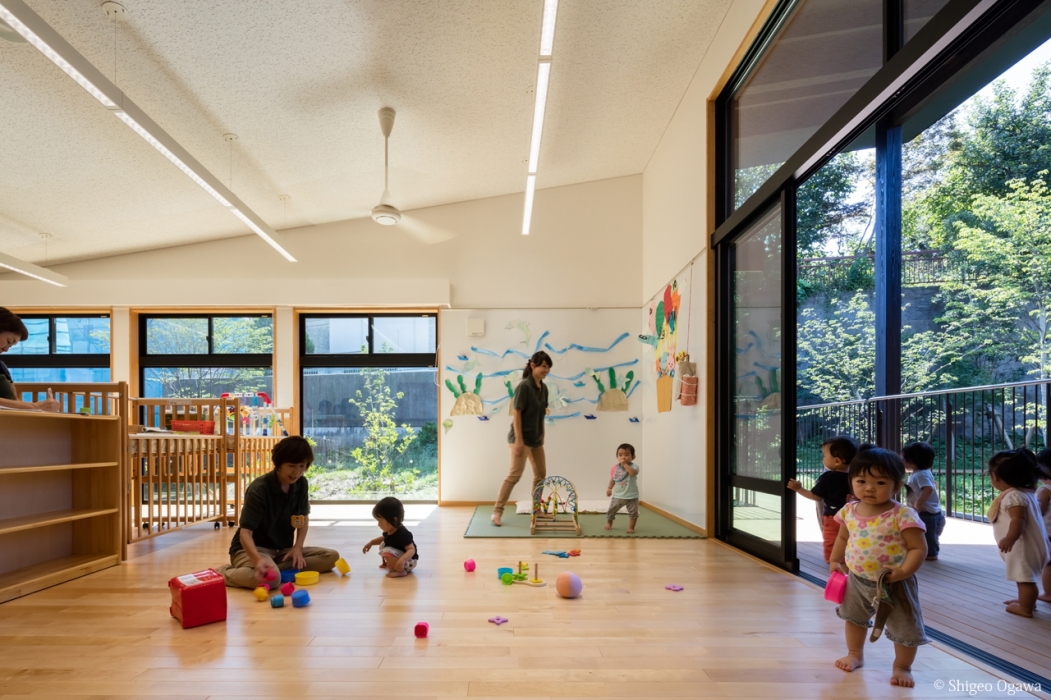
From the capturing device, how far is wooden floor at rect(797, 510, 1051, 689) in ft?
7.72

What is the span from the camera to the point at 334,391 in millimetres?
7234

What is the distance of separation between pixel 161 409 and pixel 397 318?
2.58 m

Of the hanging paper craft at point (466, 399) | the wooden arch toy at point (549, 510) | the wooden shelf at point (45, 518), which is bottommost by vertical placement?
the wooden arch toy at point (549, 510)

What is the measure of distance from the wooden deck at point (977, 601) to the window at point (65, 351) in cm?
724

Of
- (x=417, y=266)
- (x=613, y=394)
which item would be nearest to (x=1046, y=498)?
(x=613, y=394)

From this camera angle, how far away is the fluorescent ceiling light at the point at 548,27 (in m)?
2.85

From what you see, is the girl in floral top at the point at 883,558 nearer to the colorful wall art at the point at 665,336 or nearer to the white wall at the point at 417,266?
the colorful wall art at the point at 665,336

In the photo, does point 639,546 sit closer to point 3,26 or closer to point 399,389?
point 399,389

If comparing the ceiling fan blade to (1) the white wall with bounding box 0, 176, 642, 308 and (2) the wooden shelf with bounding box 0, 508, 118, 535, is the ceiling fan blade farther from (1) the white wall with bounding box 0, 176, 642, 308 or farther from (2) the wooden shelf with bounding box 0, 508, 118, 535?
(2) the wooden shelf with bounding box 0, 508, 118, 535

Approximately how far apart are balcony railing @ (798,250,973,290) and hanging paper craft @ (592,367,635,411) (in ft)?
6.72

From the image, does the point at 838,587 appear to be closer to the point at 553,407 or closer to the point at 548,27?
the point at 548,27

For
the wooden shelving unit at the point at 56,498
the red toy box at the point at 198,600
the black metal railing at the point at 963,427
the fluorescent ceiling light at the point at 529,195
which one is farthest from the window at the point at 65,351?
the black metal railing at the point at 963,427

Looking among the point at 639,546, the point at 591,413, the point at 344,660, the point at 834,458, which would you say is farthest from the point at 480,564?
the point at 591,413

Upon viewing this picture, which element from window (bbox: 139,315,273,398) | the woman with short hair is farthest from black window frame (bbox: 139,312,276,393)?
the woman with short hair
